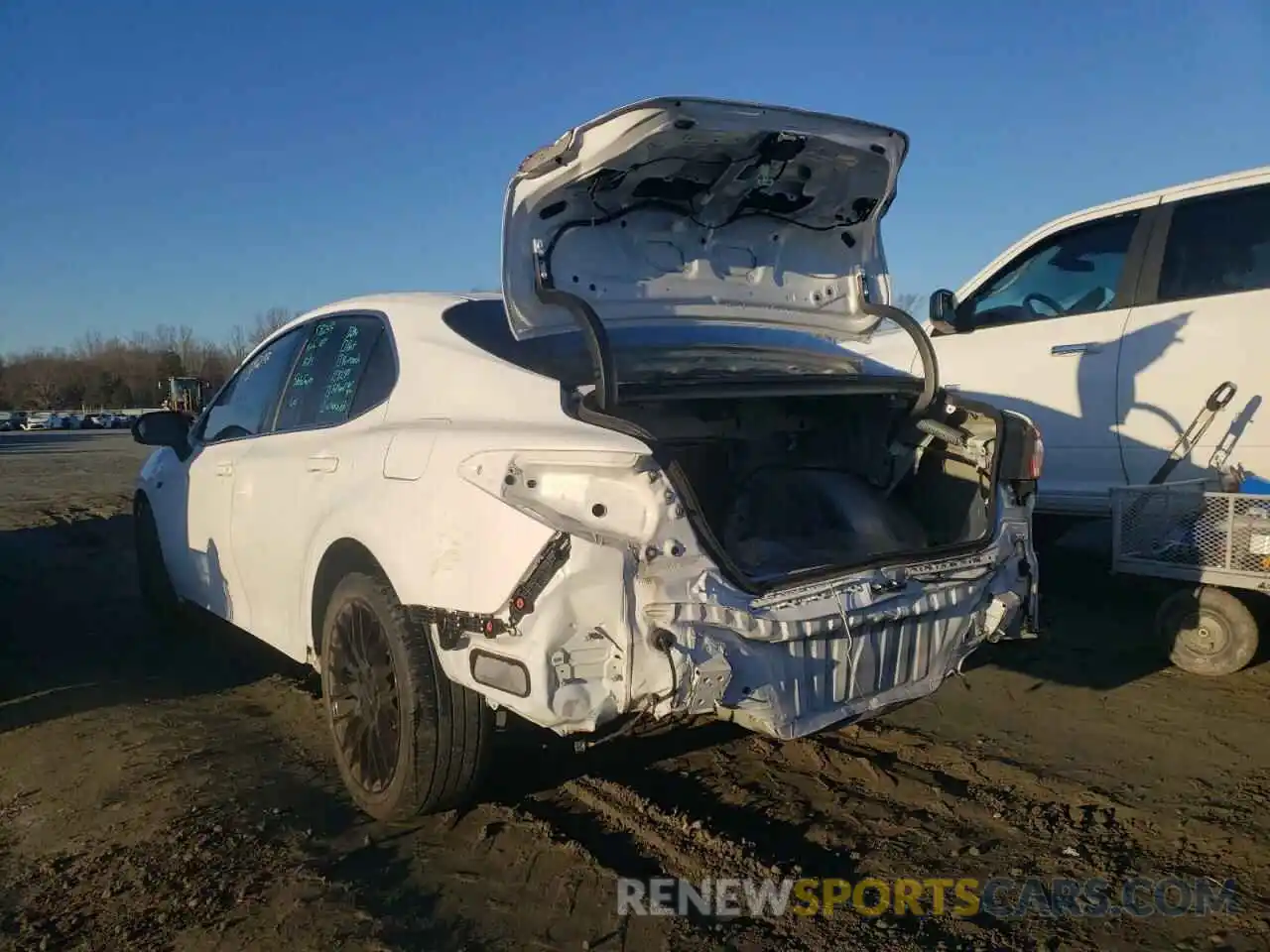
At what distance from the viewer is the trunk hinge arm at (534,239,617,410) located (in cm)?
292

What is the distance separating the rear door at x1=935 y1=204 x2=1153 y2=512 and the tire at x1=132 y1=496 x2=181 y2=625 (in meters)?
4.85

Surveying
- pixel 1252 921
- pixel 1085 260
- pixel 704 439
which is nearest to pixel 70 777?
pixel 704 439

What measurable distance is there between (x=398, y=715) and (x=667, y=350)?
1.59 metres

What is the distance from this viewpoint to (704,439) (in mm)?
3984

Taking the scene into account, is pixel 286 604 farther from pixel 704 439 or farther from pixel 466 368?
pixel 704 439

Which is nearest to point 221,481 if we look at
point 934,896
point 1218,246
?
point 934,896

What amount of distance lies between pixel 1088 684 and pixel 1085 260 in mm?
2518

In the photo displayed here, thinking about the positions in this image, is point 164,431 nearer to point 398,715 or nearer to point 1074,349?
point 398,715

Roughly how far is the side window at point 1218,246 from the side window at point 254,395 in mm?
4396

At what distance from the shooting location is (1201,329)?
505 centimetres

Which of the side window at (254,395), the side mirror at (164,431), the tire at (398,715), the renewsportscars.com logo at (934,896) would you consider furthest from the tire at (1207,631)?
the side mirror at (164,431)

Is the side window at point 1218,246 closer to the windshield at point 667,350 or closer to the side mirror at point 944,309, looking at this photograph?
the side mirror at point 944,309

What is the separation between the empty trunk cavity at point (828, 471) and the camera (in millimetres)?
3713

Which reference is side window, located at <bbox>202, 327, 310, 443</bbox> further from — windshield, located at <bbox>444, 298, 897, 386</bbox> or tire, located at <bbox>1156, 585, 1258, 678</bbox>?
tire, located at <bbox>1156, 585, 1258, 678</bbox>
